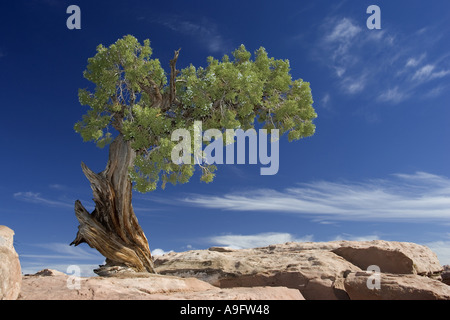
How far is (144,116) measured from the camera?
1619 cm

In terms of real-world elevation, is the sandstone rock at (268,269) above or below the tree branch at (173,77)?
below

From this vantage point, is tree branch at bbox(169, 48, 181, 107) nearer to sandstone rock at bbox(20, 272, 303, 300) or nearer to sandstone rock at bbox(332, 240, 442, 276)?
sandstone rock at bbox(20, 272, 303, 300)

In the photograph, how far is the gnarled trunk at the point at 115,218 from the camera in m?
17.0

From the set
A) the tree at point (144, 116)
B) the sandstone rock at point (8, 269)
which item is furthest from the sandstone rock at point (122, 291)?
the tree at point (144, 116)

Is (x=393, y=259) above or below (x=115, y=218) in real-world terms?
below

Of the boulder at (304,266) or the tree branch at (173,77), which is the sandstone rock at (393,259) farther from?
the tree branch at (173,77)

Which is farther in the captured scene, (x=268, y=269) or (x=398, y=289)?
(x=268, y=269)

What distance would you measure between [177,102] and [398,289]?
1377cm

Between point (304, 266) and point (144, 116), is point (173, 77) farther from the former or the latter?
point (304, 266)

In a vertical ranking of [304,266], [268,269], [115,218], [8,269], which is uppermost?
[115,218]

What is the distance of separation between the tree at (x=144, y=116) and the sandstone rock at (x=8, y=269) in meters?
8.86

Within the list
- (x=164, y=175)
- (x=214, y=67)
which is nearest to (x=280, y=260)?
(x=164, y=175)

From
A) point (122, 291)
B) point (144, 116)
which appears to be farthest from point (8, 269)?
point (144, 116)
